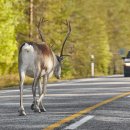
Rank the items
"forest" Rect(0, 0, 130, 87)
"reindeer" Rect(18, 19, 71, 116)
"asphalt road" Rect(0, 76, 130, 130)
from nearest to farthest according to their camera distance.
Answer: "asphalt road" Rect(0, 76, 130, 130) < "reindeer" Rect(18, 19, 71, 116) < "forest" Rect(0, 0, 130, 87)

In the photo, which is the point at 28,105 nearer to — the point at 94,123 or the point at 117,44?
the point at 94,123

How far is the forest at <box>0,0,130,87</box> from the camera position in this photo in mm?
29903

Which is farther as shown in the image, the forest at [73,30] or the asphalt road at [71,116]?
the forest at [73,30]

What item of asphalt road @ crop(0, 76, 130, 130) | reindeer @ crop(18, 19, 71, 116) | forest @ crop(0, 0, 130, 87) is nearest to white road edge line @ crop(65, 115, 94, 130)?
asphalt road @ crop(0, 76, 130, 130)

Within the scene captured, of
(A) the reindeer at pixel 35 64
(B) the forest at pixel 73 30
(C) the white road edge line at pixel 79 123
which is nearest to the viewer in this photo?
(C) the white road edge line at pixel 79 123

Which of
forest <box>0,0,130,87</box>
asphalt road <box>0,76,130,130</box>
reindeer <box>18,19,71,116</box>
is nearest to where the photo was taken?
asphalt road <box>0,76,130,130</box>

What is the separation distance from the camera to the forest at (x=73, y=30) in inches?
1177

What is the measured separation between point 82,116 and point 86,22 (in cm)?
5499

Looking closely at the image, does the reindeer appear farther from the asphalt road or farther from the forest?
the forest

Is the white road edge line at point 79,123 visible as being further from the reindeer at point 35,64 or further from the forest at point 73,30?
the forest at point 73,30

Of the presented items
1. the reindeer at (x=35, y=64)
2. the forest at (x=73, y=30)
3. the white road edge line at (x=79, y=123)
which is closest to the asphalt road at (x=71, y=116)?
A: the white road edge line at (x=79, y=123)

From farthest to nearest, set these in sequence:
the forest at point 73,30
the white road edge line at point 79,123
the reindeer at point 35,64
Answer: the forest at point 73,30 < the reindeer at point 35,64 < the white road edge line at point 79,123

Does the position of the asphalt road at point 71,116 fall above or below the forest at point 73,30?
below

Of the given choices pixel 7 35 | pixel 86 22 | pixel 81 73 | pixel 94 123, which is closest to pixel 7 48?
pixel 7 35
